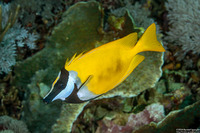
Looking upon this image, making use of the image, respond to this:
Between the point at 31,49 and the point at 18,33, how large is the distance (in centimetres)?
43

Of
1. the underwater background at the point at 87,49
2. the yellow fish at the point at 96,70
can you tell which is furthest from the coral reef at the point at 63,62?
the yellow fish at the point at 96,70

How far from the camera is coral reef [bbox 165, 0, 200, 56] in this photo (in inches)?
115

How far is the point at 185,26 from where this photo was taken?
300cm

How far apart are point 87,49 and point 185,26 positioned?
1698mm

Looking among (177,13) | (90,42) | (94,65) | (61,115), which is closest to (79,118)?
(61,115)

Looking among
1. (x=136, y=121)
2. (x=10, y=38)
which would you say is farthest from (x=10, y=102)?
(x=136, y=121)

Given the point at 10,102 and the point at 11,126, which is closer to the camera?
the point at 11,126

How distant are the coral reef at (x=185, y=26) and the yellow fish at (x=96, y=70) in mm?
1744

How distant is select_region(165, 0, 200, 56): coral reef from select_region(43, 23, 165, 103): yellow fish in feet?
5.72

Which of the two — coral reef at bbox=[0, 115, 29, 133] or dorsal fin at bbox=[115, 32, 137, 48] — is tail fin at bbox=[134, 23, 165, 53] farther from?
coral reef at bbox=[0, 115, 29, 133]

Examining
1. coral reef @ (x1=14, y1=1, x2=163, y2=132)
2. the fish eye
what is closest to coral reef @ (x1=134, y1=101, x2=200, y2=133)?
coral reef @ (x1=14, y1=1, x2=163, y2=132)

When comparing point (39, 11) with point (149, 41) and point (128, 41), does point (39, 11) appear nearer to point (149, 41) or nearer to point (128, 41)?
point (128, 41)

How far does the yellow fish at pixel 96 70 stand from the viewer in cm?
138

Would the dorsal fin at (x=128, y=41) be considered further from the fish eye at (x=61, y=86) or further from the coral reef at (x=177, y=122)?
the coral reef at (x=177, y=122)
